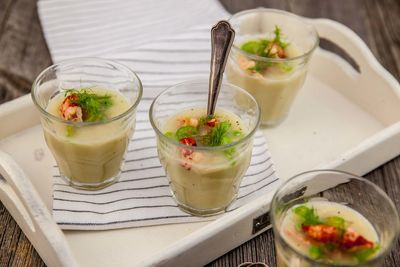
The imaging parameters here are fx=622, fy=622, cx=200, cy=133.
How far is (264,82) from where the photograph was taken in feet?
6.05

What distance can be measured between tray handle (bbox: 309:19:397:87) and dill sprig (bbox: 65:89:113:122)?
33.4 inches

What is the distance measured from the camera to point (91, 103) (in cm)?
162

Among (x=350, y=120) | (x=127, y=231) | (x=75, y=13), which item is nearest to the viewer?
(x=127, y=231)

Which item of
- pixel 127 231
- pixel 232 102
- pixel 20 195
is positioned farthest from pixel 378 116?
pixel 20 195

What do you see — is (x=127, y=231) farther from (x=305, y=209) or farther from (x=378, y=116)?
(x=378, y=116)

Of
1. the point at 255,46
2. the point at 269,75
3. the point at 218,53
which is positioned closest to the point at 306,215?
the point at 218,53

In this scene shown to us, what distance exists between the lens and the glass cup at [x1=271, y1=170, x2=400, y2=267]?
1282 mm

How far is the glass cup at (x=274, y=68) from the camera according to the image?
6.05 feet

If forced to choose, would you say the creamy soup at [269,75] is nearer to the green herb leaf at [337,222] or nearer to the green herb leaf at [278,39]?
the green herb leaf at [278,39]

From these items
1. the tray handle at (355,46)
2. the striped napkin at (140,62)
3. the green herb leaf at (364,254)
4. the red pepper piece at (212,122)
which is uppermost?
the red pepper piece at (212,122)

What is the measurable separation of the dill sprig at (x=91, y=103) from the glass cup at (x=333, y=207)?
1.77ft

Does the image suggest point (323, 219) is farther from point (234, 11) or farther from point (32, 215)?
point (234, 11)

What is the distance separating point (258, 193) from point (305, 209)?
305 mm

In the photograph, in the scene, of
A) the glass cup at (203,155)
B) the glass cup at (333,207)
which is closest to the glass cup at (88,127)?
the glass cup at (203,155)
